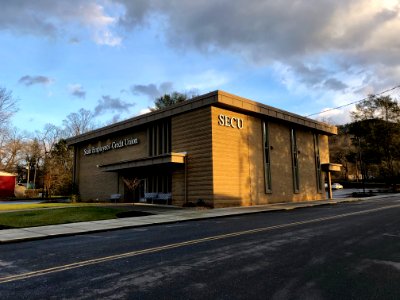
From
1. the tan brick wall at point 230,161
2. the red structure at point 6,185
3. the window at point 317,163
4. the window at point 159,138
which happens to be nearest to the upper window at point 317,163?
the window at point 317,163

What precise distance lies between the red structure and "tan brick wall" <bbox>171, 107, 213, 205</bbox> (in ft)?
121

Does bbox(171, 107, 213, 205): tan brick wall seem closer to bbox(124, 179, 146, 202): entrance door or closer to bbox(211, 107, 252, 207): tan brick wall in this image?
bbox(211, 107, 252, 207): tan brick wall

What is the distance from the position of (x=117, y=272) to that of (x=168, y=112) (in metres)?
22.2

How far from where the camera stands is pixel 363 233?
35.9 feet

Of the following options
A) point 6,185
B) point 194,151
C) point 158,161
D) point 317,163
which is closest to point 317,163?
point 317,163

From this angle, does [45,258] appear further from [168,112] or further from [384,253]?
[168,112]

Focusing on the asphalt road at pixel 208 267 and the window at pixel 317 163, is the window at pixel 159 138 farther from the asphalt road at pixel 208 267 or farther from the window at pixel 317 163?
the asphalt road at pixel 208 267

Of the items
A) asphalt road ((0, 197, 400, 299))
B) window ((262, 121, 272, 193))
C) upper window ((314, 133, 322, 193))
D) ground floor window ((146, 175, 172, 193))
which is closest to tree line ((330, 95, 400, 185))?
upper window ((314, 133, 322, 193))

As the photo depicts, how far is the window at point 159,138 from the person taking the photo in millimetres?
28844

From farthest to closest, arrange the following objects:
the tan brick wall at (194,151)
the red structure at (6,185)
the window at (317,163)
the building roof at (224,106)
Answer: the red structure at (6,185), the window at (317,163), the building roof at (224,106), the tan brick wall at (194,151)

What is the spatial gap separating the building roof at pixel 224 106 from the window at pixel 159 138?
84 centimetres

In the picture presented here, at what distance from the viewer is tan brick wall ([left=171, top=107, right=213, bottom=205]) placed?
80.5 feet

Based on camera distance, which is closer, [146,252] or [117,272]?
[117,272]

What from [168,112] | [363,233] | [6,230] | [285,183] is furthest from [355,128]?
[6,230]
